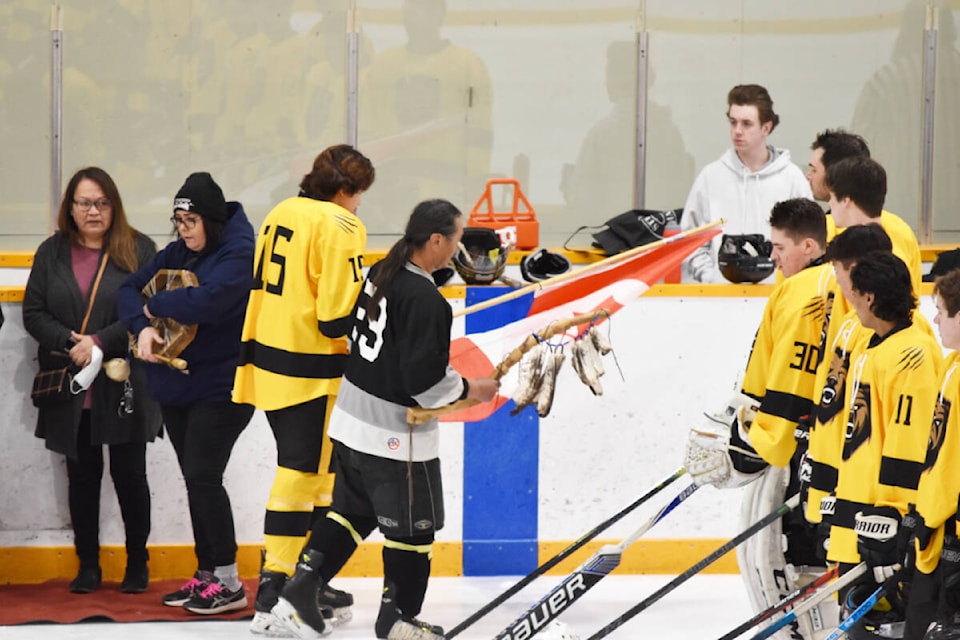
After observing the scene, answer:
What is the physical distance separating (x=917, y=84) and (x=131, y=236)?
161 inches

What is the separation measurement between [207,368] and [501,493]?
3.90 ft

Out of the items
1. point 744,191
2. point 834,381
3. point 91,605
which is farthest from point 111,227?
point 834,381

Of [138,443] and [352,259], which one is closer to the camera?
[352,259]

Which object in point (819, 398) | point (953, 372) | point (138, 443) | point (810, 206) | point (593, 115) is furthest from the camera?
point (593, 115)

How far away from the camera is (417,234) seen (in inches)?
172

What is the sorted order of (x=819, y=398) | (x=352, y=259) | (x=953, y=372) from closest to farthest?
(x=953, y=372) → (x=819, y=398) → (x=352, y=259)

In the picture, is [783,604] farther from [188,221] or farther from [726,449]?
[188,221]

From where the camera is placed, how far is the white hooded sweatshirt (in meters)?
6.14

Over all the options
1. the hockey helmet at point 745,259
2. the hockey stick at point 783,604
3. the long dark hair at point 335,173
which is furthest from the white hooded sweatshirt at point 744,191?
the hockey stick at point 783,604

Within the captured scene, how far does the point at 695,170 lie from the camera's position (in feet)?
24.5

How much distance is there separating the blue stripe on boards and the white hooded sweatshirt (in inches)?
42.1

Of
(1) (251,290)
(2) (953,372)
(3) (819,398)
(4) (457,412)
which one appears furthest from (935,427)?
(1) (251,290)

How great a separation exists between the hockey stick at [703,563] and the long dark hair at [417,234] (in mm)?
1104

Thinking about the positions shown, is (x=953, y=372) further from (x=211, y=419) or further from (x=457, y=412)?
(x=211, y=419)
